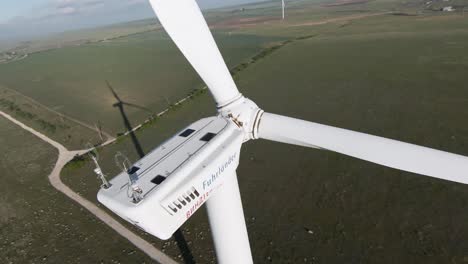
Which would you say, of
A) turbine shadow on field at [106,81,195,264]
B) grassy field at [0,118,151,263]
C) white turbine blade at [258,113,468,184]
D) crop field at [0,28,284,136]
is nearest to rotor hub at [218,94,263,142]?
white turbine blade at [258,113,468,184]

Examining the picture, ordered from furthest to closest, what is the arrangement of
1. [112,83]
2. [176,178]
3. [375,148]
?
1. [112,83]
2. [375,148]
3. [176,178]

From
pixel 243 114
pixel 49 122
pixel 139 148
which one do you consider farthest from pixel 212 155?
pixel 49 122

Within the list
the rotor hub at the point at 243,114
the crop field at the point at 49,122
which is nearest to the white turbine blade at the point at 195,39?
the rotor hub at the point at 243,114

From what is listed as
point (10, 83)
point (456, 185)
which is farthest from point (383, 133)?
point (10, 83)

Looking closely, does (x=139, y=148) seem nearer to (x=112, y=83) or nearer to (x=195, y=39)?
(x=195, y=39)

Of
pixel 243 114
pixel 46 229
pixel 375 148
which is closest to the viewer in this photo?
pixel 375 148

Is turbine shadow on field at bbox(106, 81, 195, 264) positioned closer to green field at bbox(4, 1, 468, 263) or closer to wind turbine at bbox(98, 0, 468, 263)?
green field at bbox(4, 1, 468, 263)

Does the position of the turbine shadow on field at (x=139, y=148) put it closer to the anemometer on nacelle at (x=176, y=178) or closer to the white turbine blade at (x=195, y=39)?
the anemometer on nacelle at (x=176, y=178)
